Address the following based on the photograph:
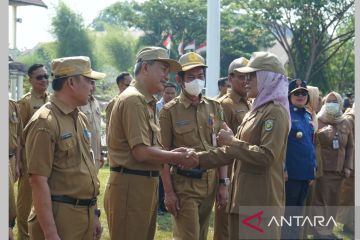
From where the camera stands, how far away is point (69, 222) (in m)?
4.35

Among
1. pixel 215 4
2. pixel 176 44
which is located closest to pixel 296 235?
pixel 215 4

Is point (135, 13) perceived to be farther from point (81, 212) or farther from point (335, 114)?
point (81, 212)

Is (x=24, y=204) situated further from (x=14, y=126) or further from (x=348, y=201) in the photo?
(x=348, y=201)

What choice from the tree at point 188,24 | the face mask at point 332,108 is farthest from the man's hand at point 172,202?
the tree at point 188,24

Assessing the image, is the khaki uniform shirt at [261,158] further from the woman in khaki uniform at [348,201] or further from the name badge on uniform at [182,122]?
the woman in khaki uniform at [348,201]

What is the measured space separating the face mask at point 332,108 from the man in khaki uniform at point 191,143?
2533 millimetres

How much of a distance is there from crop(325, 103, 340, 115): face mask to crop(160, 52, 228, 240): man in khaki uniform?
8.31 feet

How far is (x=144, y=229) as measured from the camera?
506cm

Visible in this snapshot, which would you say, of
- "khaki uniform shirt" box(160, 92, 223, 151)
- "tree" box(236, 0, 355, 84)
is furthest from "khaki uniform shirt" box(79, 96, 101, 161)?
"tree" box(236, 0, 355, 84)

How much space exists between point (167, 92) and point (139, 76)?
509 centimetres

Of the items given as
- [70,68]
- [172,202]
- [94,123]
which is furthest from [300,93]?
[70,68]

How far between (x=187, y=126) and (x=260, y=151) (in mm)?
1459

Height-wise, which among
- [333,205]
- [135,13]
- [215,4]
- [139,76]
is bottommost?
[333,205]

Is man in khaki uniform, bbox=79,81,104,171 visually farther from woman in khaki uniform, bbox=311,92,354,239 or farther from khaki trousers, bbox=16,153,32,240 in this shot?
woman in khaki uniform, bbox=311,92,354,239
